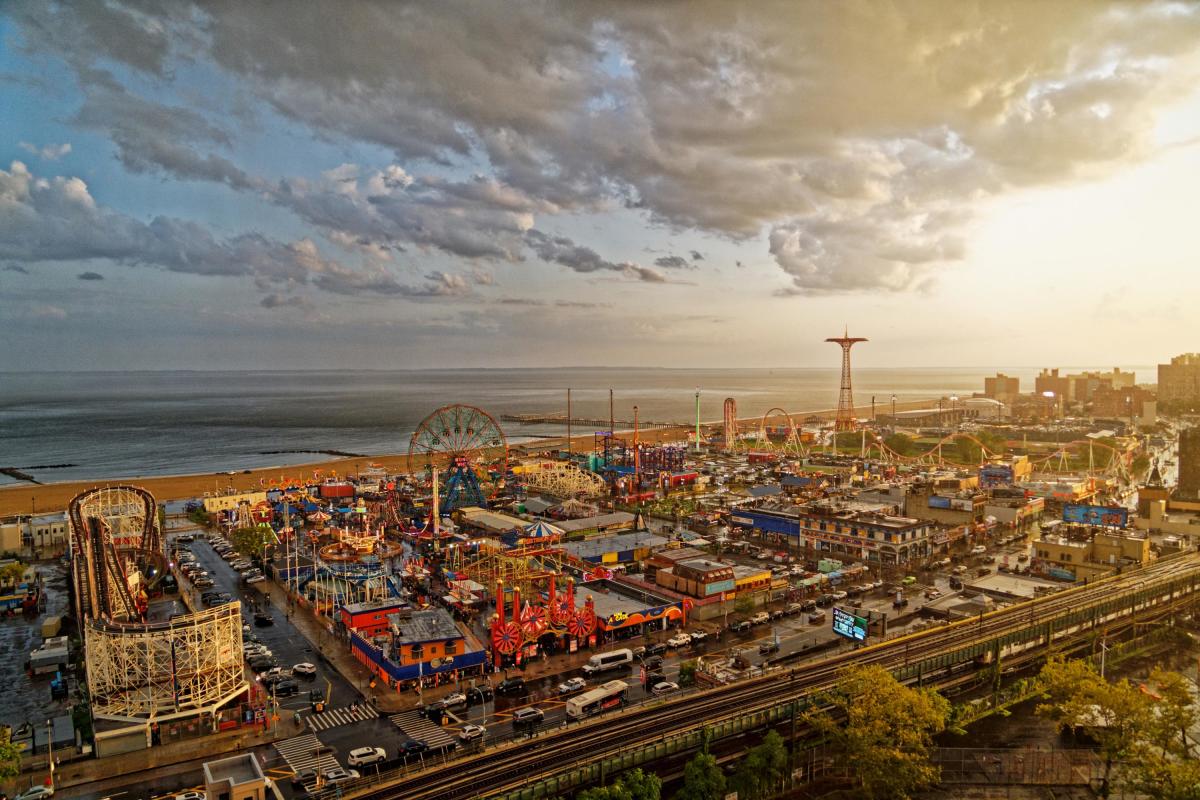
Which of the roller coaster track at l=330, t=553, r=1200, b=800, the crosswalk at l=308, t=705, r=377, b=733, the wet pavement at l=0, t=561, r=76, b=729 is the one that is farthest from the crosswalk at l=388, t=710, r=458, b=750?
the wet pavement at l=0, t=561, r=76, b=729

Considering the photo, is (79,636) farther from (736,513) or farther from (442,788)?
(736,513)

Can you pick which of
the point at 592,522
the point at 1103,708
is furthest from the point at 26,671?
the point at 1103,708

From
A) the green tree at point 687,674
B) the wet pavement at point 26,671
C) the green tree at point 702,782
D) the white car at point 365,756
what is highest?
the green tree at point 702,782

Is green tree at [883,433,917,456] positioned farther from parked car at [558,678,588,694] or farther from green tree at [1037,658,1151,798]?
parked car at [558,678,588,694]

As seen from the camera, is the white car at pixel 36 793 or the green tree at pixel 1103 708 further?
the green tree at pixel 1103 708

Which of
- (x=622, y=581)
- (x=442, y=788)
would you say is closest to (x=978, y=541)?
(x=622, y=581)

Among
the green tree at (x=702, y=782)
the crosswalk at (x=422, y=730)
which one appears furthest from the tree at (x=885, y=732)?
the crosswalk at (x=422, y=730)

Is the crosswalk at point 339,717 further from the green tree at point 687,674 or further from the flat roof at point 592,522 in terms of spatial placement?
the flat roof at point 592,522

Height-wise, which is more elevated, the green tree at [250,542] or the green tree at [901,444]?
the green tree at [901,444]
